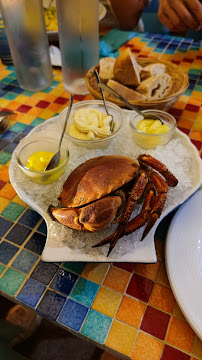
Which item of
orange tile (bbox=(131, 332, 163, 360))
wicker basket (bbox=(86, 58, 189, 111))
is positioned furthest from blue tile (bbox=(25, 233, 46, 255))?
wicker basket (bbox=(86, 58, 189, 111))

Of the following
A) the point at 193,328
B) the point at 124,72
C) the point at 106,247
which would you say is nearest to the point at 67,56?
the point at 124,72

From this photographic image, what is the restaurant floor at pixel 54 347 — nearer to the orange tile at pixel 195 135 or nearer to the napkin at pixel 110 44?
the orange tile at pixel 195 135

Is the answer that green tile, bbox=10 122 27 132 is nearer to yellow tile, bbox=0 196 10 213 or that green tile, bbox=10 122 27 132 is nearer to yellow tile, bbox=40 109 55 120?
yellow tile, bbox=40 109 55 120

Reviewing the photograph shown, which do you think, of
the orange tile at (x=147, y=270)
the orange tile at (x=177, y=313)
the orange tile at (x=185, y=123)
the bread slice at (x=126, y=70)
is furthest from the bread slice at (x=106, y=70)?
the orange tile at (x=177, y=313)

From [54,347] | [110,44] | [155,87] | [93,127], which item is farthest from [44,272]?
[110,44]

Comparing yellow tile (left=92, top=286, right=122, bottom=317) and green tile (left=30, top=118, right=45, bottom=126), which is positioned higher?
green tile (left=30, top=118, right=45, bottom=126)

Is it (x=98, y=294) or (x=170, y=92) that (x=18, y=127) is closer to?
(x=170, y=92)

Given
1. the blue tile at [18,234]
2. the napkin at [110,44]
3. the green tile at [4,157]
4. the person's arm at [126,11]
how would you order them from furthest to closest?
the person's arm at [126,11], the napkin at [110,44], the green tile at [4,157], the blue tile at [18,234]
